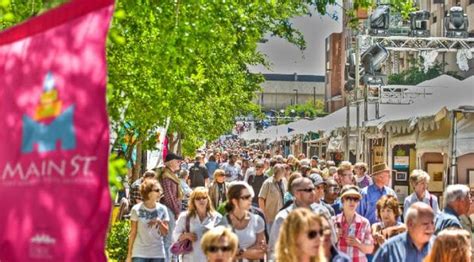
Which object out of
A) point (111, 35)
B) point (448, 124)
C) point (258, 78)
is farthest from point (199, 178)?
point (111, 35)

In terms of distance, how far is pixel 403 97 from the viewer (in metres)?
39.1

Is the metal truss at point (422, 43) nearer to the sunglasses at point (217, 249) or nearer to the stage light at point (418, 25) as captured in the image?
the stage light at point (418, 25)

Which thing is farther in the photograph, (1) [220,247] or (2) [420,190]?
(2) [420,190]

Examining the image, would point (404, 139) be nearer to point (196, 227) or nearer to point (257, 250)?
point (196, 227)

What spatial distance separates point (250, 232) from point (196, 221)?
44.3 inches

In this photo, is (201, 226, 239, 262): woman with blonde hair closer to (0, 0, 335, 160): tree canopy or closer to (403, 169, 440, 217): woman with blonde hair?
(0, 0, 335, 160): tree canopy

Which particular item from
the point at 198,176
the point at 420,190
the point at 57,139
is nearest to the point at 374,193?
the point at 420,190

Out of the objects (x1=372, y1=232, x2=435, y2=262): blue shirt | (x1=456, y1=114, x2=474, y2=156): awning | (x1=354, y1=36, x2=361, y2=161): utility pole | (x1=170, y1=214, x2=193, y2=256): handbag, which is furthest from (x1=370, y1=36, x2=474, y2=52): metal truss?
(x1=372, y1=232, x2=435, y2=262): blue shirt

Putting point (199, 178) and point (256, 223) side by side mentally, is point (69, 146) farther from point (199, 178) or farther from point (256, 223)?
point (199, 178)

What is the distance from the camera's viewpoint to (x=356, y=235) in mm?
9148

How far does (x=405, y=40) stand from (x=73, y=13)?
33.1m

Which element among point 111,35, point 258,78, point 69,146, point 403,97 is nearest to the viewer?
point 69,146

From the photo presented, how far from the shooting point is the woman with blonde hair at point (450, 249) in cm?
618

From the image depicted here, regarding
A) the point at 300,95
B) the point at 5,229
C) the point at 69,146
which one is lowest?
the point at 5,229
